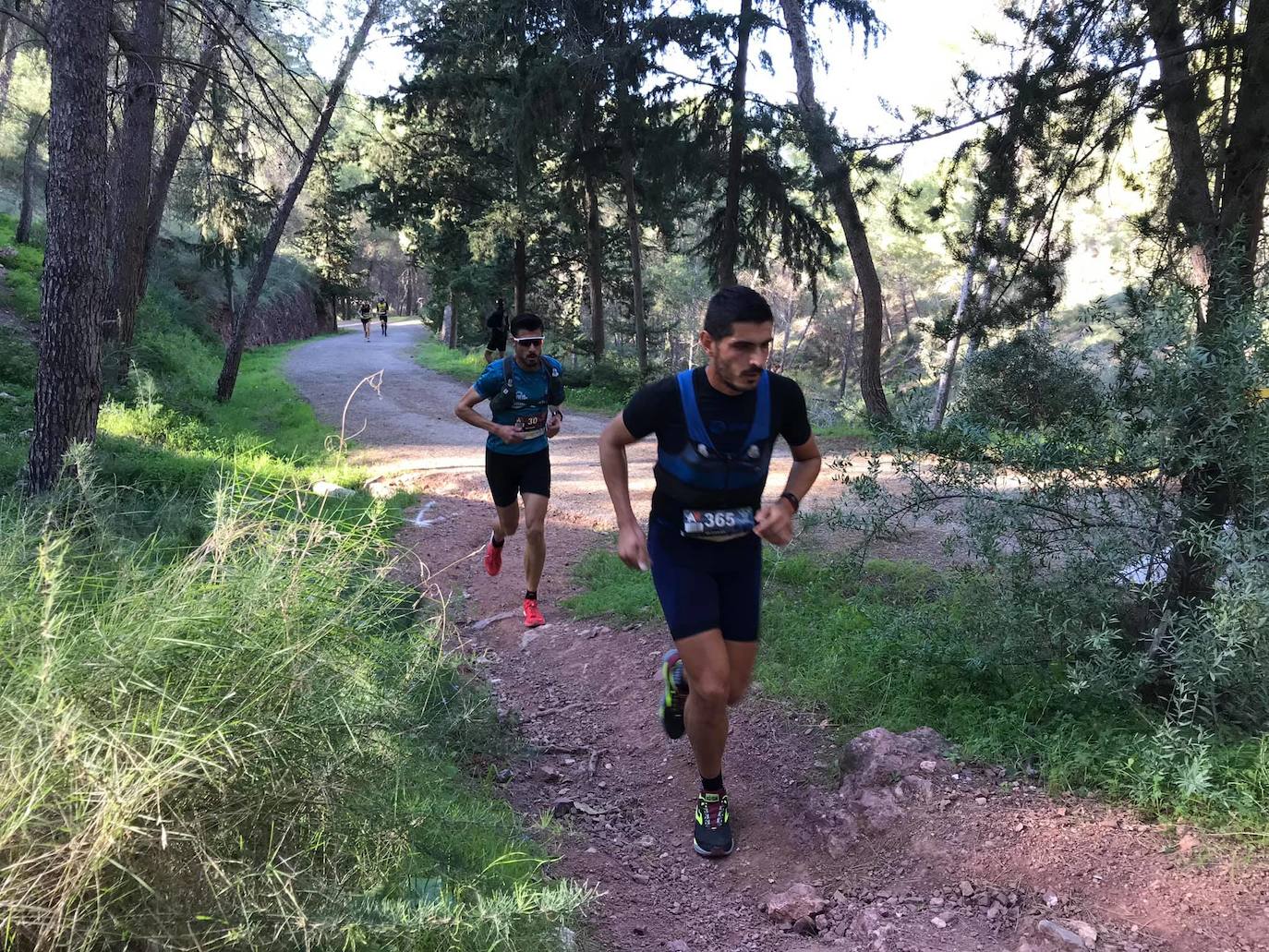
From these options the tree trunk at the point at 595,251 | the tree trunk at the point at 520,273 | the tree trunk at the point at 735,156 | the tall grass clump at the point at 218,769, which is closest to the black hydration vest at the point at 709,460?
the tall grass clump at the point at 218,769

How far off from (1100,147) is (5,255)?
24144 millimetres

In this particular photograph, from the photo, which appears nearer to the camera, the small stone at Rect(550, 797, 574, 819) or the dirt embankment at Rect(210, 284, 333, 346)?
the small stone at Rect(550, 797, 574, 819)

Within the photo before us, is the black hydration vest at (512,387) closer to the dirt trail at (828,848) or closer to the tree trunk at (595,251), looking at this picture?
the dirt trail at (828,848)

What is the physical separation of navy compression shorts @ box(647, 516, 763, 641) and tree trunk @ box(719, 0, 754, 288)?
11509 millimetres

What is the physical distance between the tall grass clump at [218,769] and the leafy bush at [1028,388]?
11.1 feet

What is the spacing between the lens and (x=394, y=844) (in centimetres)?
227

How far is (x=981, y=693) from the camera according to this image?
4.24 meters

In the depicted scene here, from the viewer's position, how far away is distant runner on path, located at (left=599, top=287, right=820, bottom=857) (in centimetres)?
322

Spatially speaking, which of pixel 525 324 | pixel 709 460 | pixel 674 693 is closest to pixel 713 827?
pixel 674 693

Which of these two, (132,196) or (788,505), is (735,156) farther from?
(788,505)

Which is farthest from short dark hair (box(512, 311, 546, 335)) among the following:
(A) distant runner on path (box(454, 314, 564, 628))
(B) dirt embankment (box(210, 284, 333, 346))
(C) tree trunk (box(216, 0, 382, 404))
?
(B) dirt embankment (box(210, 284, 333, 346))

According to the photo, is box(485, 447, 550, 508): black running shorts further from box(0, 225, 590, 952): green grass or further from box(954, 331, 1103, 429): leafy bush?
box(0, 225, 590, 952): green grass

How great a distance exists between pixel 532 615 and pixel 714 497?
323cm

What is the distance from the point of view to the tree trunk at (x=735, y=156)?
14.0m
